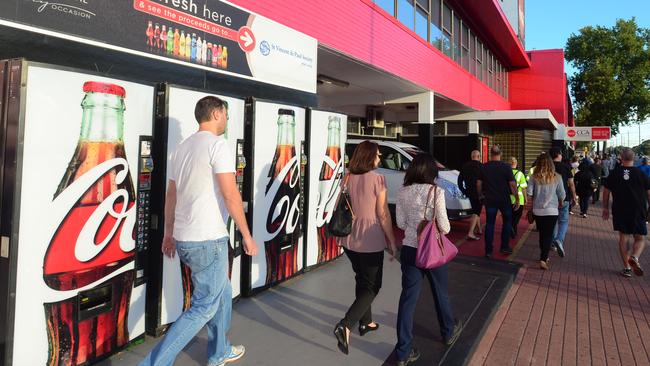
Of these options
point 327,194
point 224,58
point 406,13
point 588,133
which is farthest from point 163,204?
point 588,133

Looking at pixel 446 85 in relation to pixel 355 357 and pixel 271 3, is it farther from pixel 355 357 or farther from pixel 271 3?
pixel 355 357

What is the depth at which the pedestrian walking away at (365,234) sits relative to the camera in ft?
11.4

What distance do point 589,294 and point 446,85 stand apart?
9.70 meters

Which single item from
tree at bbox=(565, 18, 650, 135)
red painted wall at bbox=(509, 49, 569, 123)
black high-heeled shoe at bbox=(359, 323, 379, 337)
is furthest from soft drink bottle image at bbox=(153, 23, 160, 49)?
tree at bbox=(565, 18, 650, 135)

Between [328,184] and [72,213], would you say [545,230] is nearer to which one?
[328,184]

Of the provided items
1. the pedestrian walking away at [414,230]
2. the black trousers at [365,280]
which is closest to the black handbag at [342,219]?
the black trousers at [365,280]

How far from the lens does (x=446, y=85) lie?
13.9 meters

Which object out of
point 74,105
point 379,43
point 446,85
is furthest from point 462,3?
point 74,105

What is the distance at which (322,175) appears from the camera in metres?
5.82

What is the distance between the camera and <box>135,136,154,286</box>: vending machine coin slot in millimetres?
3399

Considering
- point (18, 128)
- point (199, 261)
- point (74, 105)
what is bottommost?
point (199, 261)

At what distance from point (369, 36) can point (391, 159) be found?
2801mm

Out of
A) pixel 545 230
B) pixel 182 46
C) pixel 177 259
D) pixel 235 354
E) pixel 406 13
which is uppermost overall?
pixel 406 13

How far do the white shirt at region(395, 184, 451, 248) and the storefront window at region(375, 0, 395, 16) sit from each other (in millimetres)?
7586
